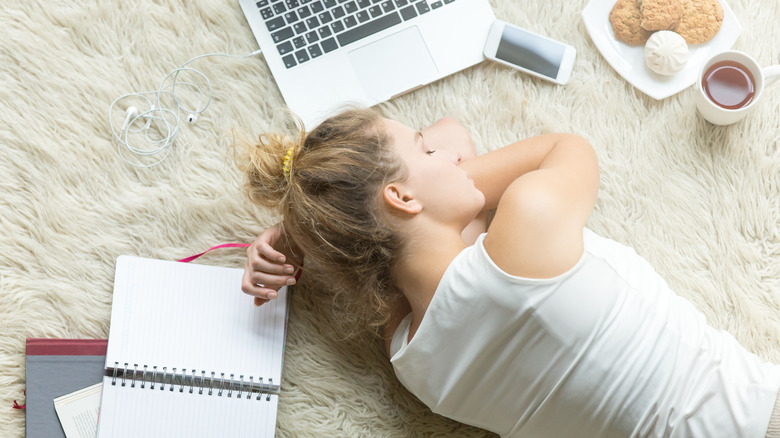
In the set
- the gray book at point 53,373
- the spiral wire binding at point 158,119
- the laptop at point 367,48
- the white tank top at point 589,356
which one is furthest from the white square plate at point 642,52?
the gray book at point 53,373

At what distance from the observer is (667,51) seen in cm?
109

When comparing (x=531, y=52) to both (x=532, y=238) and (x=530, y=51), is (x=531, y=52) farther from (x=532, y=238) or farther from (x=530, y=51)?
(x=532, y=238)

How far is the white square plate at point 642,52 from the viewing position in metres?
1.13

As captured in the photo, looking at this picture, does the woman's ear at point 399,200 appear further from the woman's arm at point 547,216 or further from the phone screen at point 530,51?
the phone screen at point 530,51

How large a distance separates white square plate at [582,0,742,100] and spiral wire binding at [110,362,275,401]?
0.85 meters

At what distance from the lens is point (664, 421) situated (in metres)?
0.91

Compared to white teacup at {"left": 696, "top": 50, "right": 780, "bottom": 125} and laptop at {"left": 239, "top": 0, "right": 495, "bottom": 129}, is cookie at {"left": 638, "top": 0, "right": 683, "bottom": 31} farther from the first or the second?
laptop at {"left": 239, "top": 0, "right": 495, "bottom": 129}

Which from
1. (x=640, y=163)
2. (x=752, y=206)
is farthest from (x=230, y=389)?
(x=752, y=206)

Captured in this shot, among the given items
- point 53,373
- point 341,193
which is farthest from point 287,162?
point 53,373

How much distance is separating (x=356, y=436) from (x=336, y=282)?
31 centimetres

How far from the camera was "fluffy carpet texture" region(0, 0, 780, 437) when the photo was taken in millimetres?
1140

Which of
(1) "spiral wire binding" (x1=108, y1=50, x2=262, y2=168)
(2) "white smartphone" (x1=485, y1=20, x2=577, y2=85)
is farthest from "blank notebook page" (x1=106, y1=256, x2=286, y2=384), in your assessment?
(2) "white smartphone" (x1=485, y1=20, x2=577, y2=85)

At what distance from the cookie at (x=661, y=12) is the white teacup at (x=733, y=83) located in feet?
0.35

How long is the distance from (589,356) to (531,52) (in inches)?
22.3
